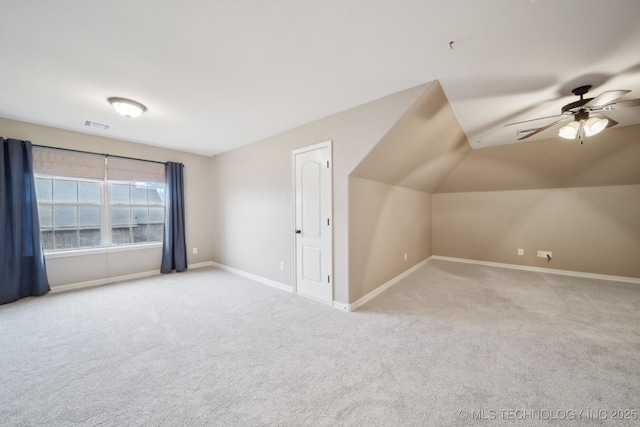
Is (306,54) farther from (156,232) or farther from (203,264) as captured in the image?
(203,264)

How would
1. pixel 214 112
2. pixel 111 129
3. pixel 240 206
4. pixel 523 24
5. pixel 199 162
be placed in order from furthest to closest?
pixel 199 162
pixel 240 206
pixel 111 129
pixel 214 112
pixel 523 24

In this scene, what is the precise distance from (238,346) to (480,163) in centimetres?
508

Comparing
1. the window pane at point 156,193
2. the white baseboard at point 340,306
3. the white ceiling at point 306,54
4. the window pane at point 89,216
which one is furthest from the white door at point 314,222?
the window pane at point 89,216

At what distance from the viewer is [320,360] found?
1.97 m

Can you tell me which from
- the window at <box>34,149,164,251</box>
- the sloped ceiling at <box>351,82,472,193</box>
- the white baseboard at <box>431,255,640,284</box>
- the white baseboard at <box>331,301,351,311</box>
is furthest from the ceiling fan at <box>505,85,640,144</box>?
the window at <box>34,149,164,251</box>

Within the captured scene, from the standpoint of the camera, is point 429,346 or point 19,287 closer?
point 429,346

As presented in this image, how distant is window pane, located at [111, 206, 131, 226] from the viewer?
13.6ft

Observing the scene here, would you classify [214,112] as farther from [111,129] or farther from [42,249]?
[42,249]

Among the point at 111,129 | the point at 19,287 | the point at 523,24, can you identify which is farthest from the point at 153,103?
the point at 523,24

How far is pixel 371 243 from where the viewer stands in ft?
10.8

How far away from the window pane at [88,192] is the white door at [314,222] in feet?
11.5

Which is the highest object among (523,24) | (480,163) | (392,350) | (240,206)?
(523,24)

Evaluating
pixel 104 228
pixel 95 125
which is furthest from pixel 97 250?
pixel 95 125

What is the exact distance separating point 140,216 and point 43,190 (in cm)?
126
